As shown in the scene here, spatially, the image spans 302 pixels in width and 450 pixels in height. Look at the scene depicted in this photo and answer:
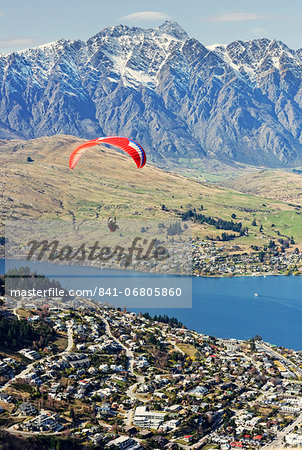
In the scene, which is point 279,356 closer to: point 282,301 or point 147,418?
point 147,418

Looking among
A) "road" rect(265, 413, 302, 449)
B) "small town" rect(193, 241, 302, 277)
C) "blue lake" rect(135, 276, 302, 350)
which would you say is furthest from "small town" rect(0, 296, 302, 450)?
"small town" rect(193, 241, 302, 277)

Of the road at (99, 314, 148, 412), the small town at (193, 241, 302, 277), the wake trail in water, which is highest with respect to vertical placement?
the small town at (193, 241, 302, 277)

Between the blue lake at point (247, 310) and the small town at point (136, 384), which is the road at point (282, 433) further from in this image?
the blue lake at point (247, 310)

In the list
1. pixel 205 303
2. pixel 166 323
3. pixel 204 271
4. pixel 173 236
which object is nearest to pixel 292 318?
pixel 205 303

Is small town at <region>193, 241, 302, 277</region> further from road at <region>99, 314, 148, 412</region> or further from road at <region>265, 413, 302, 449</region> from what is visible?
road at <region>265, 413, 302, 449</region>

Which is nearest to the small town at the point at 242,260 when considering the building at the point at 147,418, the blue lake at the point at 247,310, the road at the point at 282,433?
the blue lake at the point at 247,310

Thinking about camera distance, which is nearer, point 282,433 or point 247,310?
point 282,433

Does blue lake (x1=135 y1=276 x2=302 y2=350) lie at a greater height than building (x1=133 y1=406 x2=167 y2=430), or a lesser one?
greater

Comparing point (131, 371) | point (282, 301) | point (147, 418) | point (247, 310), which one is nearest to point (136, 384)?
point (131, 371)

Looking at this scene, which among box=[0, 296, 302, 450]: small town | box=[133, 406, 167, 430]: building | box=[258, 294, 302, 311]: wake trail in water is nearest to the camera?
box=[0, 296, 302, 450]: small town
